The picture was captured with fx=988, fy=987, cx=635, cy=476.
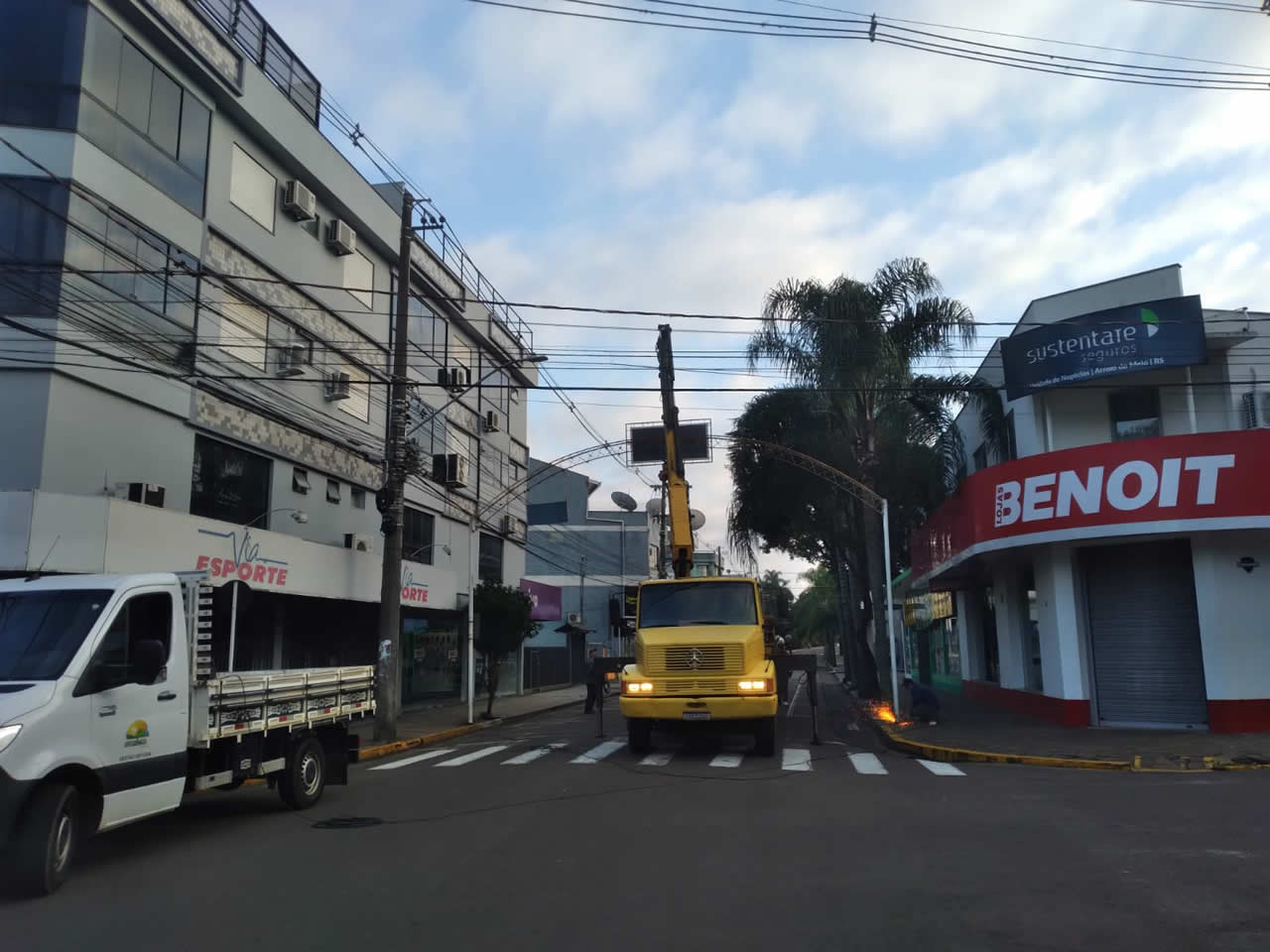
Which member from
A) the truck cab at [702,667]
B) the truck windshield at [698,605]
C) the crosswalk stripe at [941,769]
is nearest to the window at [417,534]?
the truck windshield at [698,605]

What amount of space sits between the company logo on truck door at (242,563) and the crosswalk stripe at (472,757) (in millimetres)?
4738

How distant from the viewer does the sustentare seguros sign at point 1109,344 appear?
1830 cm

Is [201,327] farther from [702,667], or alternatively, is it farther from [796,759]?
[796,759]

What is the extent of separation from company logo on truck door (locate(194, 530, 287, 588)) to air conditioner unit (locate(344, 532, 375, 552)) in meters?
4.69

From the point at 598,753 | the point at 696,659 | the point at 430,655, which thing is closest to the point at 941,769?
the point at 696,659

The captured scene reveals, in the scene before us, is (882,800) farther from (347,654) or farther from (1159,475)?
(347,654)

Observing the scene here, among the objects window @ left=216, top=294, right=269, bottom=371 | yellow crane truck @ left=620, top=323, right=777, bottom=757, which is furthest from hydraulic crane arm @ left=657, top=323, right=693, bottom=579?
window @ left=216, top=294, right=269, bottom=371

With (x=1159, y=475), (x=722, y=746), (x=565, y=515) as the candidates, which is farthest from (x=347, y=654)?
(x=565, y=515)

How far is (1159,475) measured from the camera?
17.1 meters

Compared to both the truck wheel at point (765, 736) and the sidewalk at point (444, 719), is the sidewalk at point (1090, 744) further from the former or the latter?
the sidewalk at point (444, 719)

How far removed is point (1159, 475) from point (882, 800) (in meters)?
9.32

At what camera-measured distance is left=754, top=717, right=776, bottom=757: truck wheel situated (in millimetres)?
15883

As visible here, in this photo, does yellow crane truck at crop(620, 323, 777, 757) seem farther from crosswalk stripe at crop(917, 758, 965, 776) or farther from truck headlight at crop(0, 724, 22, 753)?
truck headlight at crop(0, 724, 22, 753)

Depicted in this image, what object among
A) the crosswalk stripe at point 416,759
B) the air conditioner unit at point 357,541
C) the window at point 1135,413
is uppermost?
the window at point 1135,413
